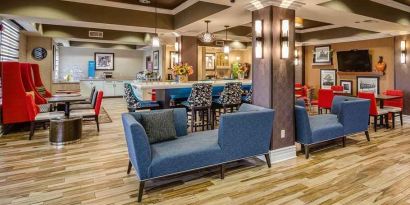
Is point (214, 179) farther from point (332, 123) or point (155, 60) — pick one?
point (155, 60)

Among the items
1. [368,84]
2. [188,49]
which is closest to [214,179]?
[188,49]

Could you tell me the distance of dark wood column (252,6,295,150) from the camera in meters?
3.98

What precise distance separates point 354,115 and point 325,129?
88 centimetres

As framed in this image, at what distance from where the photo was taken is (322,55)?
392 inches

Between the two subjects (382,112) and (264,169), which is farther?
(382,112)

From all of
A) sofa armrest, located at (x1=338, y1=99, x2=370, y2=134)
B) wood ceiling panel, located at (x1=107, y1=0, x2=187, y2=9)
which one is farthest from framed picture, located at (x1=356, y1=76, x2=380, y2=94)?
wood ceiling panel, located at (x1=107, y1=0, x2=187, y2=9)

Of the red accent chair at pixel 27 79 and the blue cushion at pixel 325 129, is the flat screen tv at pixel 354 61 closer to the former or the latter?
the blue cushion at pixel 325 129

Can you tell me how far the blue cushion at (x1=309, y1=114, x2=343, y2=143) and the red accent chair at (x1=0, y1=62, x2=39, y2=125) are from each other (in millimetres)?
5398

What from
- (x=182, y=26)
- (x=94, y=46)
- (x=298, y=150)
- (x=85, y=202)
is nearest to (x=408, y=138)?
(x=298, y=150)

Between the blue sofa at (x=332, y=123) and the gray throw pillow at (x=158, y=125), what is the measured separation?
82.7 inches

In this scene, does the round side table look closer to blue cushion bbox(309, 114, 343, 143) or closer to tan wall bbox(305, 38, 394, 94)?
blue cushion bbox(309, 114, 343, 143)

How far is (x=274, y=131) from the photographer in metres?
4.11

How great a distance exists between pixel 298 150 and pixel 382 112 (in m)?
3.06

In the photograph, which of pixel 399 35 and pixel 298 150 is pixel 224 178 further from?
pixel 399 35
